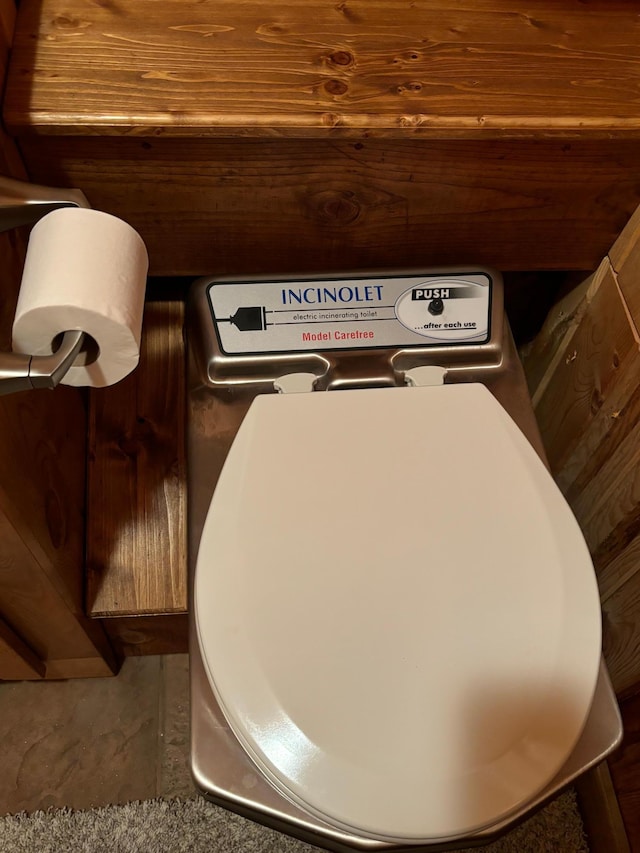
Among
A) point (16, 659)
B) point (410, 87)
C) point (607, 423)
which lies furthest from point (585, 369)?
point (16, 659)

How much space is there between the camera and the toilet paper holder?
0.49 metres

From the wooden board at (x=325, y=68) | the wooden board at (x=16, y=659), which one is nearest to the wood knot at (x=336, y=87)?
the wooden board at (x=325, y=68)

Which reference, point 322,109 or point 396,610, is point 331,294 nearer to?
point 322,109

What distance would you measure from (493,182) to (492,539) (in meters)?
0.38

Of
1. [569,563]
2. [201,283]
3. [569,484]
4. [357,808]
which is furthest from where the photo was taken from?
[569,484]

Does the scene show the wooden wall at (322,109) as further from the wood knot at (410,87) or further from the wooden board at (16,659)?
the wooden board at (16,659)

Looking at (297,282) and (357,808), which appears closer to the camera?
(357,808)

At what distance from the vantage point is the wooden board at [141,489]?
34.8 inches

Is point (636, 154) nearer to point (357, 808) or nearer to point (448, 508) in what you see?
point (448, 508)

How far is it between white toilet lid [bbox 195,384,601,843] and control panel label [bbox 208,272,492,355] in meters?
0.09

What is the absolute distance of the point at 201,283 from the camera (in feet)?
2.61

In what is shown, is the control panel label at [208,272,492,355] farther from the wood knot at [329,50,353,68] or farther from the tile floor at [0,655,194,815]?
the tile floor at [0,655,194,815]

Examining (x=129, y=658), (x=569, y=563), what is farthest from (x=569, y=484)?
(x=129, y=658)

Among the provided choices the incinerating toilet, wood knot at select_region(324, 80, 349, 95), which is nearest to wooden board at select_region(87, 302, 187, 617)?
the incinerating toilet
